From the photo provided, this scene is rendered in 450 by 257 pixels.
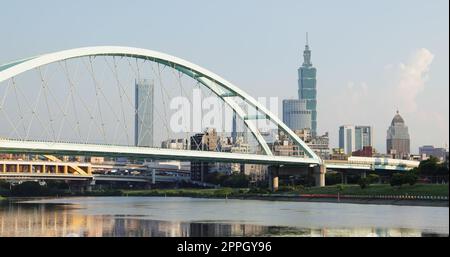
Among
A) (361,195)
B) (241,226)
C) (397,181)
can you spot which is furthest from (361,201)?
(241,226)

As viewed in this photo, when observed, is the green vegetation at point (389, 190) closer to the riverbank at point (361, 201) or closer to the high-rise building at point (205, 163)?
the riverbank at point (361, 201)

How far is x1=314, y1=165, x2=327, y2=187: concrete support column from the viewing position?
101m

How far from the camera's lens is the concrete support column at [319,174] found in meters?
101

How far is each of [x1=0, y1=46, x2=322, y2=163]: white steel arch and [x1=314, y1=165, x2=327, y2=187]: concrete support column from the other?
11.2 ft

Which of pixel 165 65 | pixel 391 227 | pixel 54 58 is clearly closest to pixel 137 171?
pixel 165 65

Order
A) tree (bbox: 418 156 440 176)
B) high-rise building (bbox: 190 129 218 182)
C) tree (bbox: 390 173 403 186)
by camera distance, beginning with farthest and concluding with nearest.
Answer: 1. high-rise building (bbox: 190 129 218 182)
2. tree (bbox: 418 156 440 176)
3. tree (bbox: 390 173 403 186)

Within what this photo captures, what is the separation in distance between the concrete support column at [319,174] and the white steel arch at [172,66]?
3.41 metres

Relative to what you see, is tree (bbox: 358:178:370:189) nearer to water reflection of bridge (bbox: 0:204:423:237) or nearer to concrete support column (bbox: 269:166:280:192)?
concrete support column (bbox: 269:166:280:192)

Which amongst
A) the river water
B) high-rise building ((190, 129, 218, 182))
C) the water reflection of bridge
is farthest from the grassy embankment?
high-rise building ((190, 129, 218, 182))

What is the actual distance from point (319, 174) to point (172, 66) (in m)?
34.6

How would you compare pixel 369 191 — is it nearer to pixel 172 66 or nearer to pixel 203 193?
pixel 172 66

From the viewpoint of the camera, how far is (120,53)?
2628 inches

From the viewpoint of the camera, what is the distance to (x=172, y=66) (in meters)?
73.6
